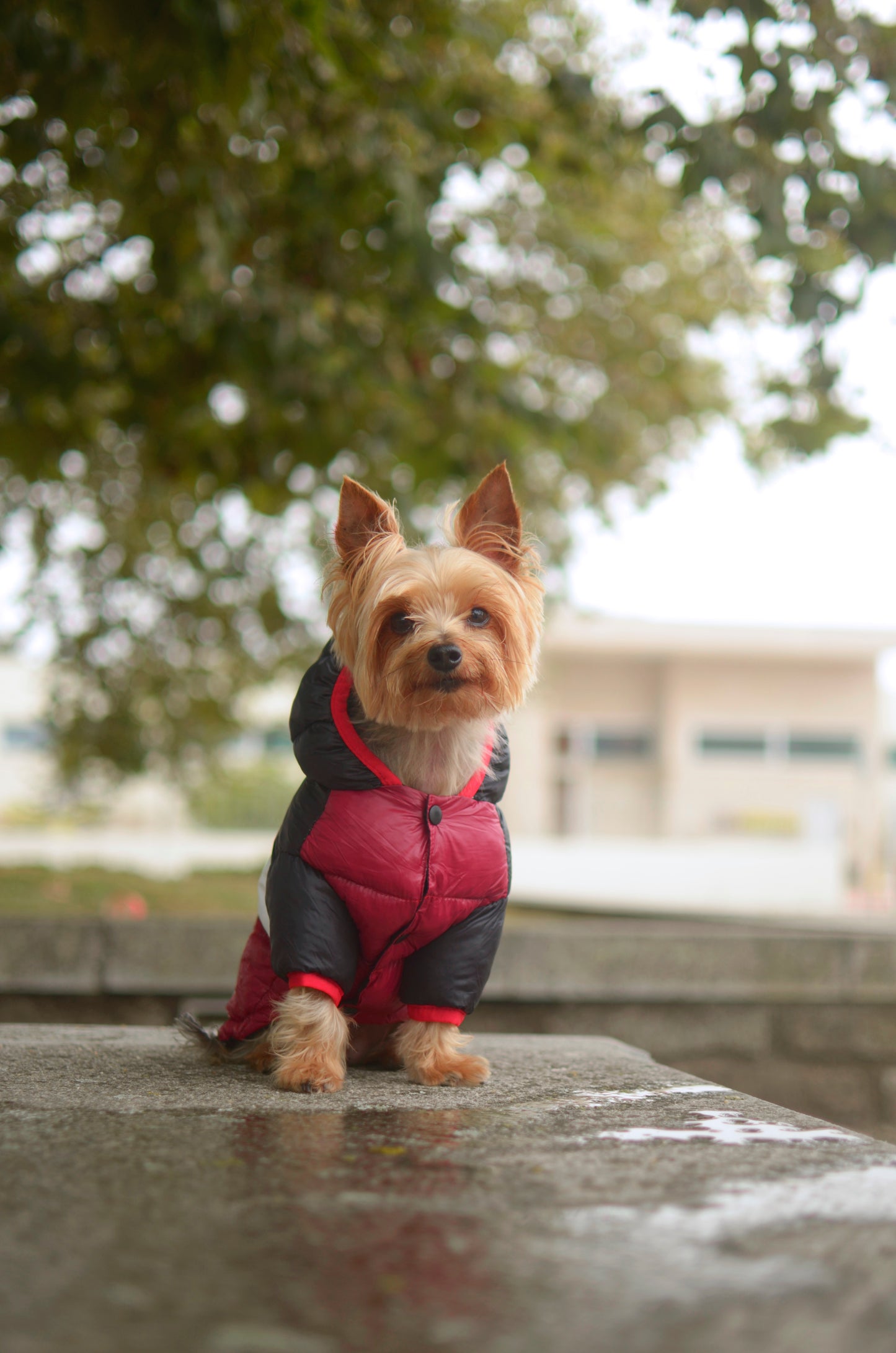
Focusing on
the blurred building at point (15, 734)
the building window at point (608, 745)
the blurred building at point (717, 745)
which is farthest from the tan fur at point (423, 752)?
the blurred building at point (15, 734)

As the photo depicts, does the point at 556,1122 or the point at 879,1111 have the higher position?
the point at 556,1122

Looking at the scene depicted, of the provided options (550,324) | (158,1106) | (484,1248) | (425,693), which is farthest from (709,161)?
(550,324)

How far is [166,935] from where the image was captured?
6121 mm

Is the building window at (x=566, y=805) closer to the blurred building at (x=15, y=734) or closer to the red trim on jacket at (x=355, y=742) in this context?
the blurred building at (x=15, y=734)

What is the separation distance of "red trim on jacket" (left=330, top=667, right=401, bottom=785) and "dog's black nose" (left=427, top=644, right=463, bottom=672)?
0.91ft

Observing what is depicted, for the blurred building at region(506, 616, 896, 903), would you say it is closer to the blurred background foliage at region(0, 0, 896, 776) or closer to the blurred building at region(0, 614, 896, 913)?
the blurred building at region(0, 614, 896, 913)

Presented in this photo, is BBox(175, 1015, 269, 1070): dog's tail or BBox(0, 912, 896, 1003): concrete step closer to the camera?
BBox(175, 1015, 269, 1070): dog's tail

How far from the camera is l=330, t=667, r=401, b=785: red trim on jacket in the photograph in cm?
310

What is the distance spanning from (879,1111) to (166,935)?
3.87 meters

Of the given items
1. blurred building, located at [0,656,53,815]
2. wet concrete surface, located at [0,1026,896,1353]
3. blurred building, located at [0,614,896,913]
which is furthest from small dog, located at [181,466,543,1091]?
blurred building, located at [0,656,53,815]

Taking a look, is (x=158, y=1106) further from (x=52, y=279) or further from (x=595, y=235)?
(x=595, y=235)

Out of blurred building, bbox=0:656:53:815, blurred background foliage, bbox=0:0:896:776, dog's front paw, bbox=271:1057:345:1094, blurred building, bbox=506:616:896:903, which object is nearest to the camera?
dog's front paw, bbox=271:1057:345:1094

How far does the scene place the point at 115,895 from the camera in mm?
8688

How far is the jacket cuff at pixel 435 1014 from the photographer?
10.5 ft
